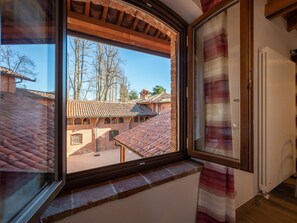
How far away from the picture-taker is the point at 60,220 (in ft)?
2.40

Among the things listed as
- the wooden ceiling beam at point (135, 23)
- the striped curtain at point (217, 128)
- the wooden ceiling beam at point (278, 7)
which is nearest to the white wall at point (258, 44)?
the wooden ceiling beam at point (278, 7)

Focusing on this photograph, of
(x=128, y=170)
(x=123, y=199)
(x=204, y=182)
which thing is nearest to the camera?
(x=123, y=199)

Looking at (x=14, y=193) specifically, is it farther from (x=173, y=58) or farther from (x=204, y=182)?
(x=173, y=58)

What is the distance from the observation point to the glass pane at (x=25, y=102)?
0.58 meters

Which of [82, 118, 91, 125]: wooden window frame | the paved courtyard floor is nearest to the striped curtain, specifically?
the paved courtyard floor

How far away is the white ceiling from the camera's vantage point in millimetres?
1281

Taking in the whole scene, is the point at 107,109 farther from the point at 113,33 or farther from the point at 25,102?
the point at 25,102

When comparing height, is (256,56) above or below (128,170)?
above

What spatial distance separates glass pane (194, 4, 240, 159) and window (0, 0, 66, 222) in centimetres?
106

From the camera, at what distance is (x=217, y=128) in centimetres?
127

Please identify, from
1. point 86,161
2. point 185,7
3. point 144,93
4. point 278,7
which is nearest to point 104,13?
point 185,7

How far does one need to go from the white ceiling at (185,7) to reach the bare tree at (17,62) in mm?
1128

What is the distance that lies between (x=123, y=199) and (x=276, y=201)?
195 centimetres

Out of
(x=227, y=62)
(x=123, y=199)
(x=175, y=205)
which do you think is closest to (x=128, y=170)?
(x=123, y=199)
